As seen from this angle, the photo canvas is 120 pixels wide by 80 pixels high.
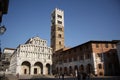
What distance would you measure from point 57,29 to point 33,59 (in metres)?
26.2

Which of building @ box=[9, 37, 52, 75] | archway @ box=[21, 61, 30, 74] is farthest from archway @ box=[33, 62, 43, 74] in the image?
archway @ box=[21, 61, 30, 74]

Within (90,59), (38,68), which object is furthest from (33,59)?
(90,59)

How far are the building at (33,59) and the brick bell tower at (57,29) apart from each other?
1171cm

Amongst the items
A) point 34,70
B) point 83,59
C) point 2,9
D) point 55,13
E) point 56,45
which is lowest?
point 34,70

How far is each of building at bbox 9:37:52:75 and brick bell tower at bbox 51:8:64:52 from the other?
11705 millimetres

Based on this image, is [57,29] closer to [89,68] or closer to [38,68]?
[38,68]

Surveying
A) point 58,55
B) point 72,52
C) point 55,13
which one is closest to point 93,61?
point 72,52

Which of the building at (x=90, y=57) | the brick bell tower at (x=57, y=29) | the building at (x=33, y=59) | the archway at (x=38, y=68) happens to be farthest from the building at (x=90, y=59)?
the brick bell tower at (x=57, y=29)

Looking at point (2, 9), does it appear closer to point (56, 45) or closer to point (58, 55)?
point (58, 55)

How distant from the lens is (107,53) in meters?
38.5

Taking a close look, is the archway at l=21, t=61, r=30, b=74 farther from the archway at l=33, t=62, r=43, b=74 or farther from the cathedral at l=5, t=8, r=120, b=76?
the archway at l=33, t=62, r=43, b=74

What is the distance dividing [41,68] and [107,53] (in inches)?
1102

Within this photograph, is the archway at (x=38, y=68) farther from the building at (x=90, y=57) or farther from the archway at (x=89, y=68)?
the archway at (x=89, y=68)

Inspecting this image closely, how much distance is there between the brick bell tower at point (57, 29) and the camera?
6947 centimetres
